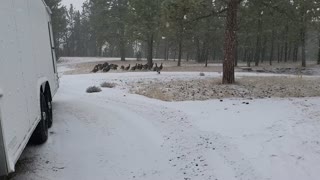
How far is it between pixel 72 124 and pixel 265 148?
4537 millimetres

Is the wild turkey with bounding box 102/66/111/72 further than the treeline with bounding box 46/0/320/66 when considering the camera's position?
Yes

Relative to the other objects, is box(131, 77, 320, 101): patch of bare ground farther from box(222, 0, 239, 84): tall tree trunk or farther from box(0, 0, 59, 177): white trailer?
box(0, 0, 59, 177): white trailer

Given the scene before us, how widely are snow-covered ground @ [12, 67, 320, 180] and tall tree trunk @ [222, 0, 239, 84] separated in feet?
20.2

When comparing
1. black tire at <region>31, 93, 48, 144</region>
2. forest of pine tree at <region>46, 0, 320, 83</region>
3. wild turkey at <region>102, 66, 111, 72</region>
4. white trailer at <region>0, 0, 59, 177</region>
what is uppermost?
forest of pine tree at <region>46, 0, 320, 83</region>

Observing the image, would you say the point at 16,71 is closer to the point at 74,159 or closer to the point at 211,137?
the point at 74,159

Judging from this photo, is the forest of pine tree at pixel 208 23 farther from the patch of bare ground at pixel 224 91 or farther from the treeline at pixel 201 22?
the patch of bare ground at pixel 224 91

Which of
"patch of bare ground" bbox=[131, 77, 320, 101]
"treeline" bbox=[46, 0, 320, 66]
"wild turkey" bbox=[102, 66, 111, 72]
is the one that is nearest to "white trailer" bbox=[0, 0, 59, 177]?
"patch of bare ground" bbox=[131, 77, 320, 101]

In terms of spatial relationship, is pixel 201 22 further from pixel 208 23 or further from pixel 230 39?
pixel 230 39

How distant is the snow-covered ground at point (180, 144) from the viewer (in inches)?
232

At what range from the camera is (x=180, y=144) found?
7461 millimetres

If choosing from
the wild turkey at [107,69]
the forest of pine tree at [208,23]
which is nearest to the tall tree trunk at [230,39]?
the forest of pine tree at [208,23]

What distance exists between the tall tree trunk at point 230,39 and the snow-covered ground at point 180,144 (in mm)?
6146

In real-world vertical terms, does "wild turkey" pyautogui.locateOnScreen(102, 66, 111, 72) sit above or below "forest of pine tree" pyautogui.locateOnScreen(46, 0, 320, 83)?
below

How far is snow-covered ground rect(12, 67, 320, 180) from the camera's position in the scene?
19.3 ft
